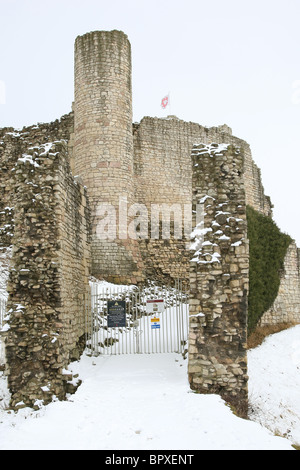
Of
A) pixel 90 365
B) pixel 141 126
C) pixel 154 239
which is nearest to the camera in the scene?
pixel 90 365

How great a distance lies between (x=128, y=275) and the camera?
1562 centimetres

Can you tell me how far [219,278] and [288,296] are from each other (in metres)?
11.8

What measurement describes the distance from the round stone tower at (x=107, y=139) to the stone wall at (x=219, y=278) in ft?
23.8

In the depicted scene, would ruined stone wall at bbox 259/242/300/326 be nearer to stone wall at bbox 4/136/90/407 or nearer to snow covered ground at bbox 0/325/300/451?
snow covered ground at bbox 0/325/300/451

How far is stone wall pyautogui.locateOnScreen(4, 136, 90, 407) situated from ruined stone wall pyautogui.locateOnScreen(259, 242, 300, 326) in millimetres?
11040

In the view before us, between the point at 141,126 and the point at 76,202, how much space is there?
10554 millimetres

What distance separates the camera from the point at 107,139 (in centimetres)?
1642

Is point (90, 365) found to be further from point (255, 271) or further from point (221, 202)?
point (255, 271)

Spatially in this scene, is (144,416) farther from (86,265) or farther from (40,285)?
(86,265)

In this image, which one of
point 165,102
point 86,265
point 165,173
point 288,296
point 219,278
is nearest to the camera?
point 219,278

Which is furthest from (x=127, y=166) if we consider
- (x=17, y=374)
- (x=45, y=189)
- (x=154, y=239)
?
(x=17, y=374)

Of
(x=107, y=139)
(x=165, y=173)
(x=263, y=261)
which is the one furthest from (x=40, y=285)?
(x=165, y=173)

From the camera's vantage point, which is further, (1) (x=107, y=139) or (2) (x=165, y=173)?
(2) (x=165, y=173)

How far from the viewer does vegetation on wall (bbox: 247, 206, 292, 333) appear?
1498 centimetres
